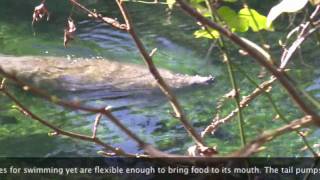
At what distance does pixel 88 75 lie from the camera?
326 cm

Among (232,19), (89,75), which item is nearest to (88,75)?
(89,75)

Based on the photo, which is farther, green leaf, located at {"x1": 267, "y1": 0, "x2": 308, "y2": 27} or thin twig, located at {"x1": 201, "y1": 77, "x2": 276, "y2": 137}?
thin twig, located at {"x1": 201, "y1": 77, "x2": 276, "y2": 137}

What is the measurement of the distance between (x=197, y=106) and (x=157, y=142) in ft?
1.40

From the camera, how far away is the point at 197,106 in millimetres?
2918

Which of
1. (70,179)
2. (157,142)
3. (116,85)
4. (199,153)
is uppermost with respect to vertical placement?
(116,85)

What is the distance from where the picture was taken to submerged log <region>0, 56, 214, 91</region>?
315 cm

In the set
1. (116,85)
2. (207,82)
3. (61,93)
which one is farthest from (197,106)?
(61,93)

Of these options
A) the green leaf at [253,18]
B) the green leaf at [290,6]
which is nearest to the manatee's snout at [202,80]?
the green leaf at [253,18]

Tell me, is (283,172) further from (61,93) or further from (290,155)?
(61,93)

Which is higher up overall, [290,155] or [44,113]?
[44,113]

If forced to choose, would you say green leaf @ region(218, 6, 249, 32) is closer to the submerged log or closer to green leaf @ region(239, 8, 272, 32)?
green leaf @ region(239, 8, 272, 32)

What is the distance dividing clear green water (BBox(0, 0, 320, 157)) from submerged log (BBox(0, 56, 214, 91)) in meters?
0.10
